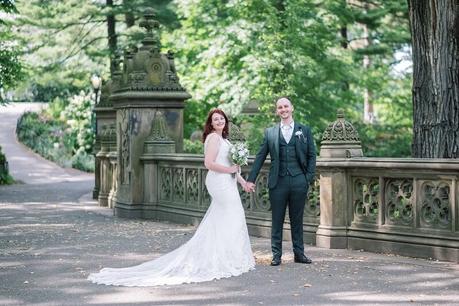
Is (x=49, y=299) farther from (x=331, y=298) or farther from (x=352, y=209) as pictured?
(x=352, y=209)

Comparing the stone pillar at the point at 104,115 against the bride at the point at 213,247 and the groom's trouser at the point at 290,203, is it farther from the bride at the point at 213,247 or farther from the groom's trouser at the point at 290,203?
the groom's trouser at the point at 290,203

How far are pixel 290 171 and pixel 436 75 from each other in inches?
136

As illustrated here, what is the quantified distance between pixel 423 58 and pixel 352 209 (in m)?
2.52

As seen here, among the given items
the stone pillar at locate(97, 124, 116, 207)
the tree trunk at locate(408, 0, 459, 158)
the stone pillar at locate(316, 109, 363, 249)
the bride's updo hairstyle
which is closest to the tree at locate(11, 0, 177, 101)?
the stone pillar at locate(97, 124, 116, 207)

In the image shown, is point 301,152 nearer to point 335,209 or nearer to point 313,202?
point 335,209

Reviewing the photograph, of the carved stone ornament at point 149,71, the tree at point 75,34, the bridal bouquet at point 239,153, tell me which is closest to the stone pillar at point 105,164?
the carved stone ornament at point 149,71

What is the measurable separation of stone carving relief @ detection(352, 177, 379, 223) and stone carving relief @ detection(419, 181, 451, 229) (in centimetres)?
85

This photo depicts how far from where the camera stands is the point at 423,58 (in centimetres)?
1280

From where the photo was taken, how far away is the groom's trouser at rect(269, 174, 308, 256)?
10.4m

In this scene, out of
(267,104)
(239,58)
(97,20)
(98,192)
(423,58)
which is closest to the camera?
(423,58)

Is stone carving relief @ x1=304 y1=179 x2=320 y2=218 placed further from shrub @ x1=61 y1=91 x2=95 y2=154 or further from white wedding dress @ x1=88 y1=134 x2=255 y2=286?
shrub @ x1=61 y1=91 x2=95 y2=154

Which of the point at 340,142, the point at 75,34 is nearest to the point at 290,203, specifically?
the point at 340,142

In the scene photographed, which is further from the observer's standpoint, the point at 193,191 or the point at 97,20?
the point at 97,20

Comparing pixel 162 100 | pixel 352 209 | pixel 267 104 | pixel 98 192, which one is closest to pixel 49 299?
pixel 352 209
